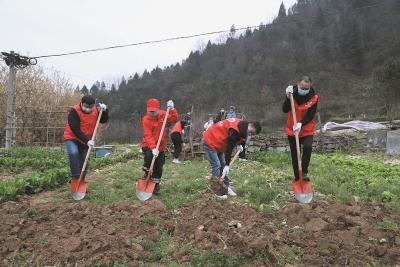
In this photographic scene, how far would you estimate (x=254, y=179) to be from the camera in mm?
8031

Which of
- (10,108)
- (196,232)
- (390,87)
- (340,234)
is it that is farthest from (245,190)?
(390,87)

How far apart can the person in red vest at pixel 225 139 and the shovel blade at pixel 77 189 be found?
7.21 ft

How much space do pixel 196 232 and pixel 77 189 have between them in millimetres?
2743

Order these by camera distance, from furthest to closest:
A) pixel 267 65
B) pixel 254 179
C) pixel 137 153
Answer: pixel 267 65 < pixel 137 153 < pixel 254 179

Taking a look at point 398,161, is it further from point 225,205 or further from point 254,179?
point 225,205

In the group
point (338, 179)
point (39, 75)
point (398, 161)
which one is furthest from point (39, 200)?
point (39, 75)

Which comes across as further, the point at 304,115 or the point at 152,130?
the point at 152,130

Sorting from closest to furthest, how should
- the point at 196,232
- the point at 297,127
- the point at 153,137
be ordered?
the point at 196,232, the point at 297,127, the point at 153,137

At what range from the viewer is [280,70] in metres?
57.1

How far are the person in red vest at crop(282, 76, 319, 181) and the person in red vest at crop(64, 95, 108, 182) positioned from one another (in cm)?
330

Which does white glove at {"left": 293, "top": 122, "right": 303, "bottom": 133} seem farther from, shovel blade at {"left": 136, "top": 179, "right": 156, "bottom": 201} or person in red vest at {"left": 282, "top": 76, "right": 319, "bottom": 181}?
shovel blade at {"left": 136, "top": 179, "right": 156, "bottom": 201}

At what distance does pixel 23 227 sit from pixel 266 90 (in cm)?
5178

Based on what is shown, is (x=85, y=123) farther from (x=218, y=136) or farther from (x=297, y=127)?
(x=297, y=127)

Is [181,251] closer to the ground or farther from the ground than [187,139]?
closer to the ground
